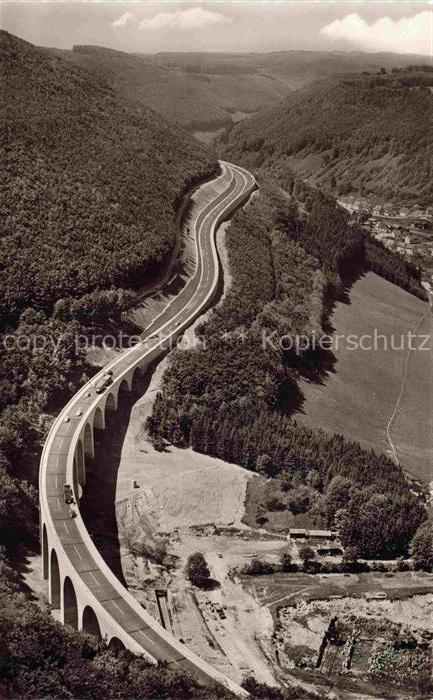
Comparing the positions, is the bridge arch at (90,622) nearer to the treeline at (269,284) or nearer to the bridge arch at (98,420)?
the bridge arch at (98,420)

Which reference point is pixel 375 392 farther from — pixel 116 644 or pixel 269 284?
pixel 116 644

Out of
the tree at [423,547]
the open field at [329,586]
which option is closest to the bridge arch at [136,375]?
the open field at [329,586]

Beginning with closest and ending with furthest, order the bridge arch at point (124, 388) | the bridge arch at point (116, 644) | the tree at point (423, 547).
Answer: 1. the bridge arch at point (116, 644)
2. the tree at point (423, 547)
3. the bridge arch at point (124, 388)

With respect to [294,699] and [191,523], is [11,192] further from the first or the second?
[294,699]

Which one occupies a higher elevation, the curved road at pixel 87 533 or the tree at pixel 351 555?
the curved road at pixel 87 533

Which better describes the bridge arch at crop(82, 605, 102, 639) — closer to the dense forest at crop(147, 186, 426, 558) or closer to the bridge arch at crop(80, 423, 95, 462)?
the bridge arch at crop(80, 423, 95, 462)

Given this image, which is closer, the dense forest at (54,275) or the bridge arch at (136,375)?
the dense forest at (54,275)

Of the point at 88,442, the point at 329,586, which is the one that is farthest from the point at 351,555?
the point at 88,442

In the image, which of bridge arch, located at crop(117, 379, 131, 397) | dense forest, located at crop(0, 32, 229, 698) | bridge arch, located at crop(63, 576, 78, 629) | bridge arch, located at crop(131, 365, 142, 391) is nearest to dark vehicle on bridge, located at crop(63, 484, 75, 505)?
dense forest, located at crop(0, 32, 229, 698)
